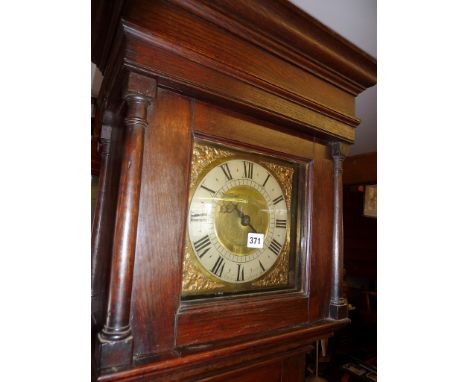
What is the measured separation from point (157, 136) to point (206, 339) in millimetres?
431

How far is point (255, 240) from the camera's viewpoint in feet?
2.37

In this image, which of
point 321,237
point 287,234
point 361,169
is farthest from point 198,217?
point 361,169

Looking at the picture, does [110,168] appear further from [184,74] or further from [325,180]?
[325,180]

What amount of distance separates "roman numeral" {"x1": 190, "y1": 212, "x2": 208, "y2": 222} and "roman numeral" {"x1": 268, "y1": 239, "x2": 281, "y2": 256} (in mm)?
208

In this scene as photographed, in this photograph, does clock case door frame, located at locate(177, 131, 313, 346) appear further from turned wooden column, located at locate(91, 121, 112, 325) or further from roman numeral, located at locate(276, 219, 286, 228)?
turned wooden column, located at locate(91, 121, 112, 325)

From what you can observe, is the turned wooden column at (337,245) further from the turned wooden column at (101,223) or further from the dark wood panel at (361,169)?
the dark wood panel at (361,169)

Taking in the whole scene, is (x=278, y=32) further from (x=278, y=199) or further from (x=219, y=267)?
(x=219, y=267)

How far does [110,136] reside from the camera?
2.63ft

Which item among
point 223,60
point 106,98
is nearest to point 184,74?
point 223,60

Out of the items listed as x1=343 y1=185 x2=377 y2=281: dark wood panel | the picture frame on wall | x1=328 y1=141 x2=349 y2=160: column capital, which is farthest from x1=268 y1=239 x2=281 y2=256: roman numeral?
x1=343 y1=185 x2=377 y2=281: dark wood panel

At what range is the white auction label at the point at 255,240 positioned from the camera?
711 mm

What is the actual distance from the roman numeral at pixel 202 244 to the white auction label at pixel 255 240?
0.37ft

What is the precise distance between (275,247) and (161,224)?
1.07 ft

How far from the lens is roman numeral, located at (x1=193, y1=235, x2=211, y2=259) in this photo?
2.05 feet
